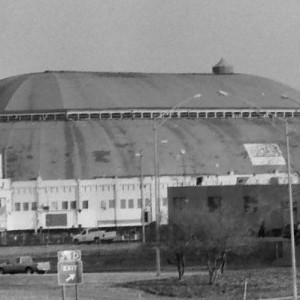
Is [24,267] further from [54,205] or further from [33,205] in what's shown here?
[54,205]

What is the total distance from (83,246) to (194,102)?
68.1 meters

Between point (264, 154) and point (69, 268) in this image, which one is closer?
point (69, 268)

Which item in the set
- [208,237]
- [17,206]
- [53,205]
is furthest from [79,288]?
[53,205]

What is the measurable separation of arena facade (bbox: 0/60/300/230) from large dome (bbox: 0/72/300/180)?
0.43 ft

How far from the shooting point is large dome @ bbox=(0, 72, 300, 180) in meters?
147

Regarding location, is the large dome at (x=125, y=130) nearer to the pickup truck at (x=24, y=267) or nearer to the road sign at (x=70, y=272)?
the pickup truck at (x=24, y=267)

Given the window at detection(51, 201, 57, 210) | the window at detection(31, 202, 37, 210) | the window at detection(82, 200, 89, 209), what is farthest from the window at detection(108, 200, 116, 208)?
the window at detection(31, 202, 37, 210)

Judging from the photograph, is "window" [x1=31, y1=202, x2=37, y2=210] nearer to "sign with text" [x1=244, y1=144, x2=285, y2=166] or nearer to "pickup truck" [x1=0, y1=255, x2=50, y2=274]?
"sign with text" [x1=244, y1=144, x2=285, y2=166]

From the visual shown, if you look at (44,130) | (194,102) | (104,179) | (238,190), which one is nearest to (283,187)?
(238,190)

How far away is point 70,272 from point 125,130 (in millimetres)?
117075

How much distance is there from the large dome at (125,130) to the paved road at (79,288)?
67.4 meters

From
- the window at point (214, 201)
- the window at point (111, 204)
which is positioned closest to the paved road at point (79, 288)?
the window at point (214, 201)

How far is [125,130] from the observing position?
156 metres

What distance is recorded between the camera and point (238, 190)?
109m
